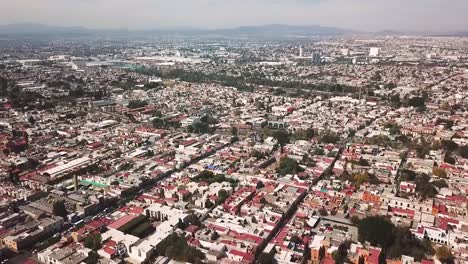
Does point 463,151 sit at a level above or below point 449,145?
below

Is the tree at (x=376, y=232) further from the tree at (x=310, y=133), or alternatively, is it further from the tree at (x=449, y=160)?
the tree at (x=310, y=133)

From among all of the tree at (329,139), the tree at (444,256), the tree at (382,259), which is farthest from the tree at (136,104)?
the tree at (444,256)

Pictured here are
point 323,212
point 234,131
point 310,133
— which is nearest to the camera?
point 323,212

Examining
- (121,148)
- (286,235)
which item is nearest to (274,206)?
(286,235)

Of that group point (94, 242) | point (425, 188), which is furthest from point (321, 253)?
point (94, 242)

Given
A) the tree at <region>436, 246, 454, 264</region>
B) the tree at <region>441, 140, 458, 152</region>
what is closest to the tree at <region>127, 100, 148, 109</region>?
the tree at <region>441, 140, 458, 152</region>

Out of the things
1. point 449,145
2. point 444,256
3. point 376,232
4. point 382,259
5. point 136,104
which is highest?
point 136,104

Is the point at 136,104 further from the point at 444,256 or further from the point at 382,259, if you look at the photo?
the point at 444,256

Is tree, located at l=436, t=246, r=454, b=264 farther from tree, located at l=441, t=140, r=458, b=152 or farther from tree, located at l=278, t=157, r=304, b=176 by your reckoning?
tree, located at l=441, t=140, r=458, b=152
